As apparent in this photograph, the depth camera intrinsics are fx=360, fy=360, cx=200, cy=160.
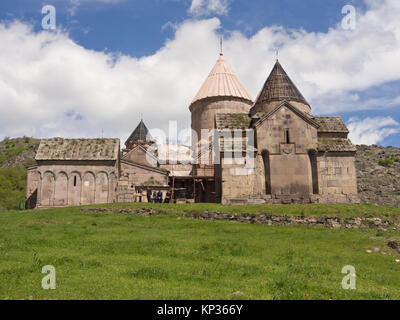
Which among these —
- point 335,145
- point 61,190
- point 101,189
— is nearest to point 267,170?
point 335,145

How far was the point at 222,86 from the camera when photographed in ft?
79.7

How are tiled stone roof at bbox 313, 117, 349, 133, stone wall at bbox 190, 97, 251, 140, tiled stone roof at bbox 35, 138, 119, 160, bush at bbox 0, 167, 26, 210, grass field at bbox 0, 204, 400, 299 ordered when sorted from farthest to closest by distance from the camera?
bush at bbox 0, 167, 26, 210 < stone wall at bbox 190, 97, 251, 140 < tiled stone roof at bbox 35, 138, 119, 160 < tiled stone roof at bbox 313, 117, 349, 133 < grass field at bbox 0, 204, 400, 299

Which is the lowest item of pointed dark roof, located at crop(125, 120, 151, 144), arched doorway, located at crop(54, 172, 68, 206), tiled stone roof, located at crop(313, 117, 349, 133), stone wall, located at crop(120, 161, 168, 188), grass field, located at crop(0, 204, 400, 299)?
grass field, located at crop(0, 204, 400, 299)

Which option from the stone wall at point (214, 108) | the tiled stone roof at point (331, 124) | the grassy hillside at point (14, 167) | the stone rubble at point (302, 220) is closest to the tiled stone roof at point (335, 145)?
the tiled stone roof at point (331, 124)

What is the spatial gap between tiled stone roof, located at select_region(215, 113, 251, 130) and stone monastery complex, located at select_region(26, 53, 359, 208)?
0.15 ft

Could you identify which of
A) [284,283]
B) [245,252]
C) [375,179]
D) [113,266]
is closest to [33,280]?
[113,266]

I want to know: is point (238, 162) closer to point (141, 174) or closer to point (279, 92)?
point (279, 92)

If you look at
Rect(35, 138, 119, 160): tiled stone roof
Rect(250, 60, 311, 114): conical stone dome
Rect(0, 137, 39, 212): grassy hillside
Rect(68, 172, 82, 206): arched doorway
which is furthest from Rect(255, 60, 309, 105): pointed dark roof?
Rect(0, 137, 39, 212): grassy hillside

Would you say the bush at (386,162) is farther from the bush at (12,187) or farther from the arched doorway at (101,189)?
the bush at (12,187)

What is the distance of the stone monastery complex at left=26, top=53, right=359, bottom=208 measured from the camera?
1608 cm

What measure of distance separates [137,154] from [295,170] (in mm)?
15216

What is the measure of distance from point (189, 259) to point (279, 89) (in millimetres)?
13007

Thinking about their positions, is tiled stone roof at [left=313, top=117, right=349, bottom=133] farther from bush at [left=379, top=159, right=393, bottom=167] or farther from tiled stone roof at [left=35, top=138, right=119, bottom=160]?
bush at [left=379, top=159, right=393, bottom=167]
